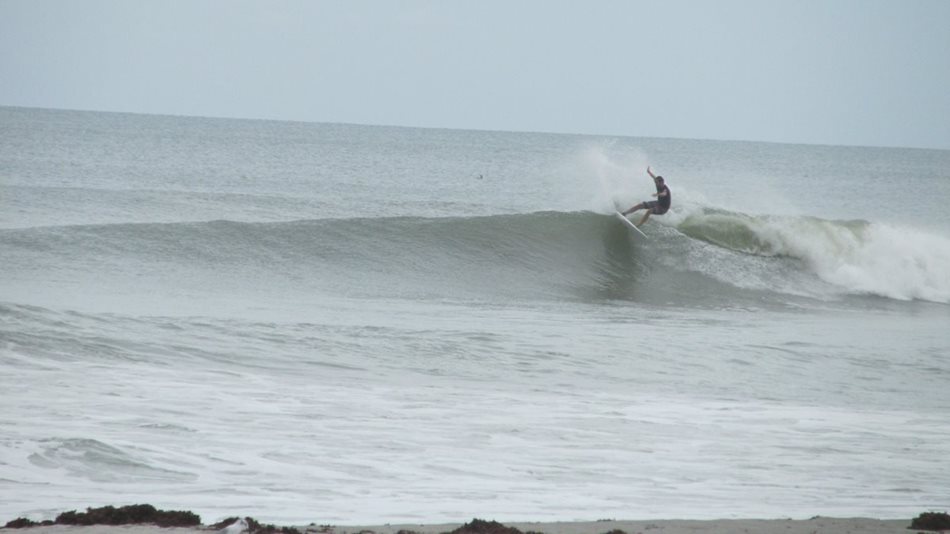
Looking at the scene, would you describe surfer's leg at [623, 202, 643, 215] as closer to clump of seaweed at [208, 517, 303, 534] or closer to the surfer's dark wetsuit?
the surfer's dark wetsuit

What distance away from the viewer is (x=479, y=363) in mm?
9609

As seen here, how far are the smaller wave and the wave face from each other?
4 centimetres

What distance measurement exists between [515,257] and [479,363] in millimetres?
8643

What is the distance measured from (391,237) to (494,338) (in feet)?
25.1

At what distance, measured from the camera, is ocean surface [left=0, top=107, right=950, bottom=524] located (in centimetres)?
555

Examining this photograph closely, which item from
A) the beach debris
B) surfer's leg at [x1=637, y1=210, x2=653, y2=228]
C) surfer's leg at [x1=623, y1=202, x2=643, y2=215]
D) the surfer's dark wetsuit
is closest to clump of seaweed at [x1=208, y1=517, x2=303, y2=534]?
the beach debris

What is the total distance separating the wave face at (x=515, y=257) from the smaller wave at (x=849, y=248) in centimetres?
4

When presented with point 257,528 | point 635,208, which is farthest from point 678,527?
point 635,208

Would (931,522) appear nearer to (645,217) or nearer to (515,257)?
(515,257)

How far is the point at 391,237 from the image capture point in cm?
1828

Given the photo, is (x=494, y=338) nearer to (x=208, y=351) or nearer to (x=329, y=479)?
(x=208, y=351)

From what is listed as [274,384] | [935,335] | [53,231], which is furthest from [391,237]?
[274,384]

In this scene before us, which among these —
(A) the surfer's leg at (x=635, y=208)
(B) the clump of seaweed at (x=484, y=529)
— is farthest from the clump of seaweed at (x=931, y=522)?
(A) the surfer's leg at (x=635, y=208)

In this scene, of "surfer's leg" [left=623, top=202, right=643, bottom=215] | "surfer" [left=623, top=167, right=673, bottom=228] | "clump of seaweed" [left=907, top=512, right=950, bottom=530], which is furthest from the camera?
"surfer's leg" [left=623, top=202, right=643, bottom=215]
